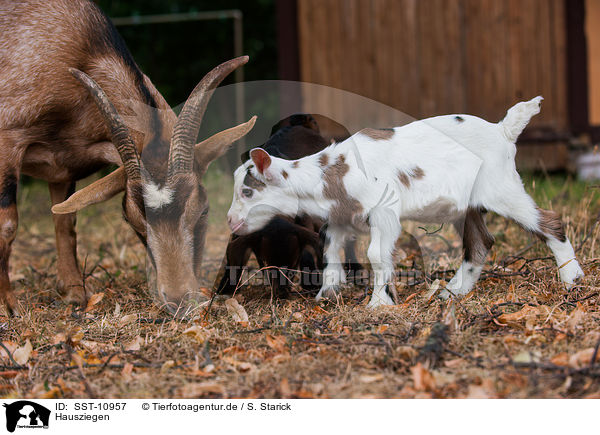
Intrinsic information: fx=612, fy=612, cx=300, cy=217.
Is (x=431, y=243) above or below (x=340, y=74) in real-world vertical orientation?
below

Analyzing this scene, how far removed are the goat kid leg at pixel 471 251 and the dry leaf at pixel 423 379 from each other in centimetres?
111

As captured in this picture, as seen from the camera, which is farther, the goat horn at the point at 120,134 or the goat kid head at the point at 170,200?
the goat horn at the point at 120,134

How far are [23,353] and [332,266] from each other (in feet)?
→ 5.56

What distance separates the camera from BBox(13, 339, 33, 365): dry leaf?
299 centimetres

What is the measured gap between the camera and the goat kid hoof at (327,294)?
11.7ft

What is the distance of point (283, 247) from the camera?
394 centimetres

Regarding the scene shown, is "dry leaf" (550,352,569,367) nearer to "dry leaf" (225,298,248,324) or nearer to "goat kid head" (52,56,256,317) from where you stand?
"dry leaf" (225,298,248,324)

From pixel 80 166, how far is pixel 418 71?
20.3ft

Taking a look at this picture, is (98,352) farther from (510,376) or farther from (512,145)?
(512,145)

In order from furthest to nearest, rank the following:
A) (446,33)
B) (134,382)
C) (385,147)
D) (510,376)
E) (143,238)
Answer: (446,33)
(143,238)
(385,147)
(134,382)
(510,376)

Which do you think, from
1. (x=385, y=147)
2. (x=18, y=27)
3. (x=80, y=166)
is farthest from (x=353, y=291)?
(x=18, y=27)

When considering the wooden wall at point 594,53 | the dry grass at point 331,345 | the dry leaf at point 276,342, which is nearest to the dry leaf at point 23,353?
the dry grass at point 331,345

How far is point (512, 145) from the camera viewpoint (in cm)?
330

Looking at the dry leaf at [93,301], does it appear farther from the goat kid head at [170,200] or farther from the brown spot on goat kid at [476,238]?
the brown spot on goat kid at [476,238]
